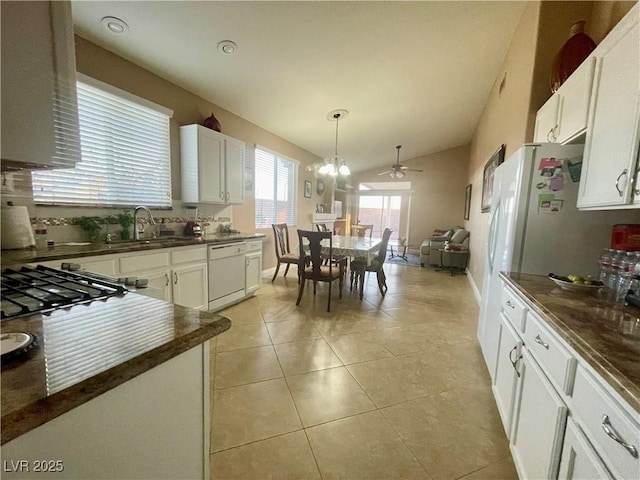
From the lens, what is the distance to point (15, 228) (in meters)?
1.89

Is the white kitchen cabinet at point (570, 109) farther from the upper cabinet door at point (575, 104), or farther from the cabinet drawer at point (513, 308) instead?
the cabinet drawer at point (513, 308)

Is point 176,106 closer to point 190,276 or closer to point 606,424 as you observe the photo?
point 190,276

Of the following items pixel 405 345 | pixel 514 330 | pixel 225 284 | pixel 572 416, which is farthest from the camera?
pixel 225 284

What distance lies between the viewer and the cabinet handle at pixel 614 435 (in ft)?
2.02

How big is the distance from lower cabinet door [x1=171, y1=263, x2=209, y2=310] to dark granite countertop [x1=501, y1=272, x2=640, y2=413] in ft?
8.72

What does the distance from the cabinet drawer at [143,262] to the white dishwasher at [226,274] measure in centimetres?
54

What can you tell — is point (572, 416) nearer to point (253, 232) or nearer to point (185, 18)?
point (185, 18)

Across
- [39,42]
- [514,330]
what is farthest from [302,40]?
[514,330]

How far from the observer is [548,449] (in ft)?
3.21

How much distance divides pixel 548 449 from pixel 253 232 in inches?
167

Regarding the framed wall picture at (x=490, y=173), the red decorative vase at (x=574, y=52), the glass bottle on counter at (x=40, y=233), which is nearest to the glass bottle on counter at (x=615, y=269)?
the red decorative vase at (x=574, y=52)

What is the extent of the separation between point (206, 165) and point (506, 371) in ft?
11.0

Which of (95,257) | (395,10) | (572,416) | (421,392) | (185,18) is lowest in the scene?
(421,392)

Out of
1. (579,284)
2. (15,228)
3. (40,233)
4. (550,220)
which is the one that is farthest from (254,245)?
(579,284)
